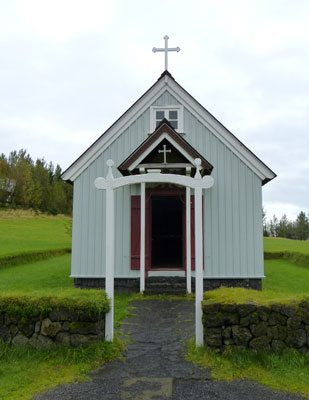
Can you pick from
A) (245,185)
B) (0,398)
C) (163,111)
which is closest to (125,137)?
(163,111)

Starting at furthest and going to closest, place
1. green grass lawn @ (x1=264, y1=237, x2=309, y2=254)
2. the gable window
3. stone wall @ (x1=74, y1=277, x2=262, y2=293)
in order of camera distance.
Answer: green grass lawn @ (x1=264, y1=237, x2=309, y2=254) < the gable window < stone wall @ (x1=74, y1=277, x2=262, y2=293)

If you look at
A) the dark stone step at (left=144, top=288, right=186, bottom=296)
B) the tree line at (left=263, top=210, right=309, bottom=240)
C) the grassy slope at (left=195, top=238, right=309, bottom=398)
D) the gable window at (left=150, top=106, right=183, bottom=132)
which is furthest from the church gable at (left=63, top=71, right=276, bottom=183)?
the tree line at (left=263, top=210, right=309, bottom=240)

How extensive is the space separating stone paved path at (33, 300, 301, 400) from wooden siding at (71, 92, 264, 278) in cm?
461

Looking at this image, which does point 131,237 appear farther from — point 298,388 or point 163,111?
point 298,388

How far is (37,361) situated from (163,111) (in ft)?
28.5

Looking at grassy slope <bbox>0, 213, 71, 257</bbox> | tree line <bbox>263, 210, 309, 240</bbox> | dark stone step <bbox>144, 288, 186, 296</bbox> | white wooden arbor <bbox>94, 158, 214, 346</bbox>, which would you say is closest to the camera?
white wooden arbor <bbox>94, 158, 214, 346</bbox>

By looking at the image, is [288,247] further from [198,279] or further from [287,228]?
[287,228]

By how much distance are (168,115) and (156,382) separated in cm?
881

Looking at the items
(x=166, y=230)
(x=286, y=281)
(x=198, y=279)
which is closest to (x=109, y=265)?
(x=198, y=279)

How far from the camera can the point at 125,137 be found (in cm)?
1149

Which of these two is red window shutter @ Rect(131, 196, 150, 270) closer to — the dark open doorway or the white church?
the white church

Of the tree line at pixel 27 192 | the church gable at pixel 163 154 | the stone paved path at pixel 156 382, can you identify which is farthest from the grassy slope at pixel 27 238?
the stone paved path at pixel 156 382

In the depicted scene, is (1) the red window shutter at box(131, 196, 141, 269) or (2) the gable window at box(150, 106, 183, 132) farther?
(2) the gable window at box(150, 106, 183, 132)

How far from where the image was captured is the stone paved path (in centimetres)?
414
